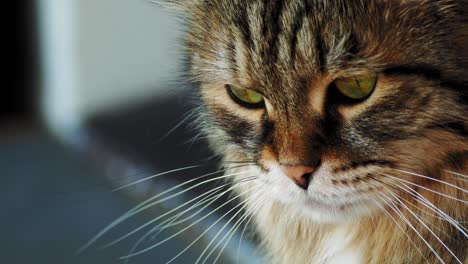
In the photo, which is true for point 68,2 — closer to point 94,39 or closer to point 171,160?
point 94,39

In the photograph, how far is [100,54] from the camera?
189 cm

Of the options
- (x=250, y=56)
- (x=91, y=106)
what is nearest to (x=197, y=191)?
(x=250, y=56)

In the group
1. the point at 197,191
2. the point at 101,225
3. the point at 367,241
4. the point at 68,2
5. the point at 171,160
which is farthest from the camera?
the point at 68,2

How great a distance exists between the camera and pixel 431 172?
735 millimetres

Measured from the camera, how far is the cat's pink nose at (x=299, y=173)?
0.71 m

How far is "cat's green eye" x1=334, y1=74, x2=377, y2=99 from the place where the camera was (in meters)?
0.69

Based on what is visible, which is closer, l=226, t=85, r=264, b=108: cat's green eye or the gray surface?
l=226, t=85, r=264, b=108: cat's green eye

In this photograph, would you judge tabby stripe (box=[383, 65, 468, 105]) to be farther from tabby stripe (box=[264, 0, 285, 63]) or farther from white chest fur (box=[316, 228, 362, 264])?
white chest fur (box=[316, 228, 362, 264])

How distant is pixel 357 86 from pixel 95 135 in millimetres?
1057

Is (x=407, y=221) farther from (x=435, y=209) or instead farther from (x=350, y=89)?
(x=350, y=89)

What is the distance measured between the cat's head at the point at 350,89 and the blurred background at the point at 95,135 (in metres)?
0.20

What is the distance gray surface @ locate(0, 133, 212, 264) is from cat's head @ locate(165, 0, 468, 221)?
1.29 ft

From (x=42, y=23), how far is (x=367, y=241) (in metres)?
1.37

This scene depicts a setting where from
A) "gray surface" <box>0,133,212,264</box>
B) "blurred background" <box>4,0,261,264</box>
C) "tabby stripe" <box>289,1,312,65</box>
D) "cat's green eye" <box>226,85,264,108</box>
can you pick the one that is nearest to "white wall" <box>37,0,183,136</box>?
"blurred background" <box>4,0,261,264</box>
